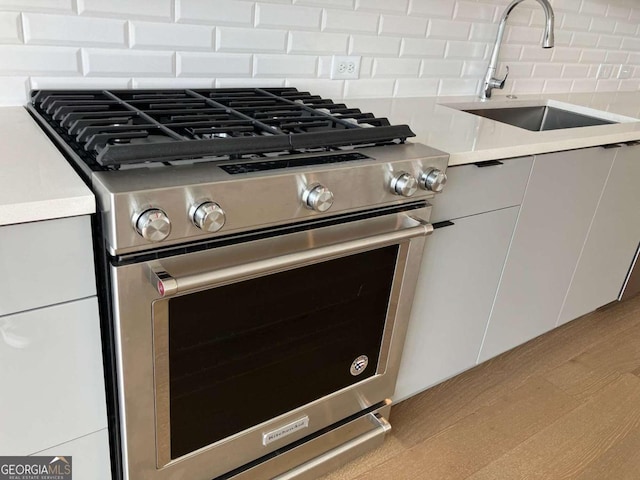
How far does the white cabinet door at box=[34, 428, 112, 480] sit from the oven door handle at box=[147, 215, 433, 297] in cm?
38

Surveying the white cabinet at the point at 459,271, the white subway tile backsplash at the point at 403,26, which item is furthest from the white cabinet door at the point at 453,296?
the white subway tile backsplash at the point at 403,26

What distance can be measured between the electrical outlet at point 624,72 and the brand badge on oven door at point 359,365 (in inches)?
97.4

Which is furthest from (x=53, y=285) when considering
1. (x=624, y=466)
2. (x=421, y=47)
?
(x=624, y=466)

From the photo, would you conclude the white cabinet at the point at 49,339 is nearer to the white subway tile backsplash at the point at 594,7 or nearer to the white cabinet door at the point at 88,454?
the white cabinet door at the point at 88,454

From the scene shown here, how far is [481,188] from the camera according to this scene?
154 cm

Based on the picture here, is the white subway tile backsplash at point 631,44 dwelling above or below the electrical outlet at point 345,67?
above

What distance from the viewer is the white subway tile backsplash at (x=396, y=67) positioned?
197 centimetres

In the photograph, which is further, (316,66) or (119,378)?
(316,66)

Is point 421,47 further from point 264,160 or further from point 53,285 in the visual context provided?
point 53,285

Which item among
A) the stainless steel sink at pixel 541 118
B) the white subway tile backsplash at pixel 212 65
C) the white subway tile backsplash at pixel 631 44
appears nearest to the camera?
the white subway tile backsplash at pixel 212 65

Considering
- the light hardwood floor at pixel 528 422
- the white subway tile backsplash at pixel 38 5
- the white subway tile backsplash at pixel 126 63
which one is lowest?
the light hardwood floor at pixel 528 422

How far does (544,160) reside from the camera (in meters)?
1.66

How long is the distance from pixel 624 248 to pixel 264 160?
1.88 meters

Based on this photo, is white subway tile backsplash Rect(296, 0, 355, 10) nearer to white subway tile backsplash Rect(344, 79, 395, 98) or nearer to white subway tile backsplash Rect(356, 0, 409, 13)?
white subway tile backsplash Rect(356, 0, 409, 13)
